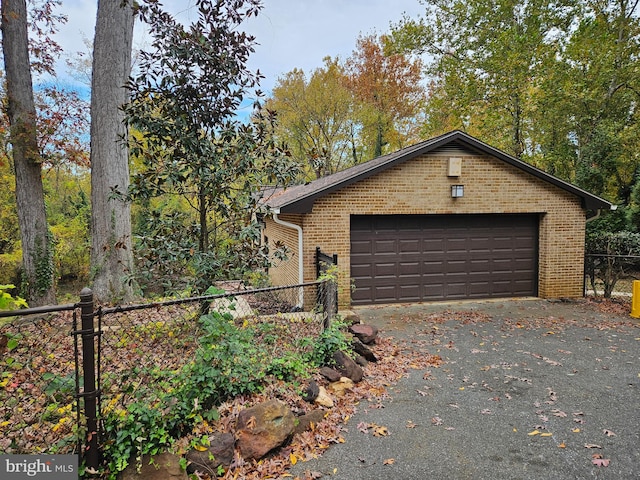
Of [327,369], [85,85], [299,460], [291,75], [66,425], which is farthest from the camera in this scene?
[291,75]

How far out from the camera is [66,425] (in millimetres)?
2982

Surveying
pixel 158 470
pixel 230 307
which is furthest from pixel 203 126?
pixel 158 470

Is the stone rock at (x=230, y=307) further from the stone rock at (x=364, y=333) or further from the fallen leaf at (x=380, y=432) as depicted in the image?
the fallen leaf at (x=380, y=432)

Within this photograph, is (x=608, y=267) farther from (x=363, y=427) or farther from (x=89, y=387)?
(x=89, y=387)

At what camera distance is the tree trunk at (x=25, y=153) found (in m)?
8.10

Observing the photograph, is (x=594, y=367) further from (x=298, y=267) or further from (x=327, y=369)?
(x=298, y=267)

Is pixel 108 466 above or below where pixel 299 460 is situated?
above

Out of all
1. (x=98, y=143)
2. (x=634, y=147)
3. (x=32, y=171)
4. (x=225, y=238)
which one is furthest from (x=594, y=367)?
(x=634, y=147)

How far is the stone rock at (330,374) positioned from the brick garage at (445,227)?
4072mm

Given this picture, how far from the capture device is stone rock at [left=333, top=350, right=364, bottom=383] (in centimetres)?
458

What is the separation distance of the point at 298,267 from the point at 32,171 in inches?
255

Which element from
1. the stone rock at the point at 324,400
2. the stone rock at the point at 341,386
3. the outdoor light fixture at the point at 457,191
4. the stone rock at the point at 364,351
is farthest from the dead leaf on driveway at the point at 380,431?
the outdoor light fixture at the point at 457,191

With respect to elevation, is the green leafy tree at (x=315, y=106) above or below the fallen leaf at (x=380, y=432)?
above

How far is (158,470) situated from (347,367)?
2422 millimetres
